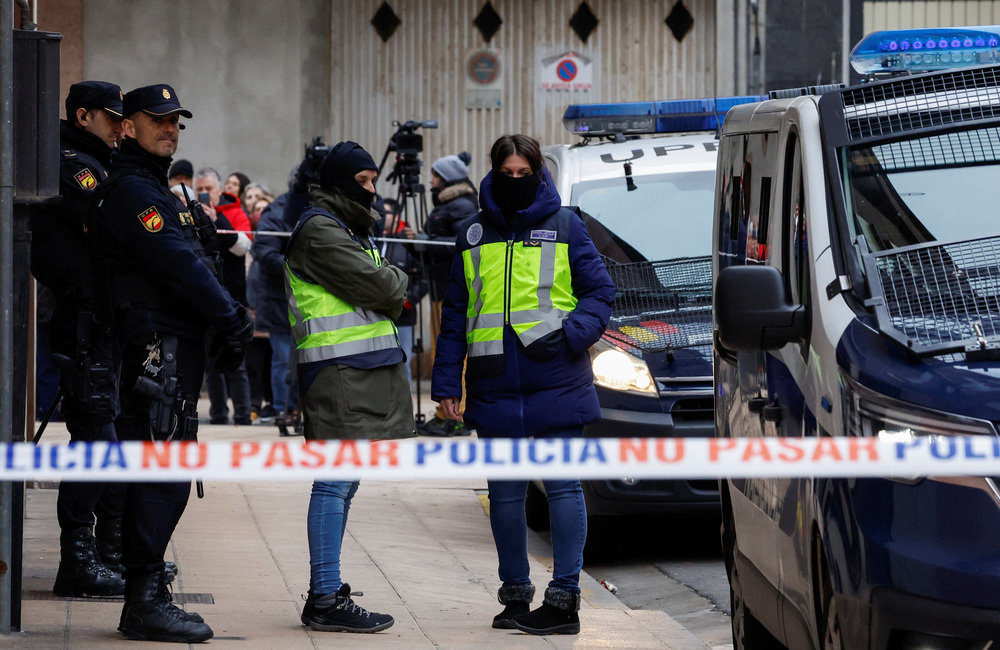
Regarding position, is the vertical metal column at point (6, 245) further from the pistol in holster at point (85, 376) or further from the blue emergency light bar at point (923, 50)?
the blue emergency light bar at point (923, 50)

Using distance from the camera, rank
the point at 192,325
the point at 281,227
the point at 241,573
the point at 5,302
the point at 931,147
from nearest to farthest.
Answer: the point at 931,147, the point at 5,302, the point at 192,325, the point at 241,573, the point at 281,227

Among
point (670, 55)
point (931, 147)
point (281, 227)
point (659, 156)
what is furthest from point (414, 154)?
point (931, 147)

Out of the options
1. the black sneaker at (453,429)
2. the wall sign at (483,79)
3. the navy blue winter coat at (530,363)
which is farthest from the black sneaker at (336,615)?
the wall sign at (483,79)

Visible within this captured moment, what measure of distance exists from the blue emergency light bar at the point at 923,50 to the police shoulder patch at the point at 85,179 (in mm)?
3002

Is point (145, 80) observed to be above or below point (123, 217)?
above

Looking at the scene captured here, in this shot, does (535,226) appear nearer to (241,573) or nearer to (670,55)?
(241,573)

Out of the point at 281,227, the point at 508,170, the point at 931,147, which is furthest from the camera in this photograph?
the point at 281,227

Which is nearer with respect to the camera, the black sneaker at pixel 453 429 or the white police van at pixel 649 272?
the white police van at pixel 649 272

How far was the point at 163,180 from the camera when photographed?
5465mm

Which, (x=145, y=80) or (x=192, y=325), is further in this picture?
(x=145, y=80)

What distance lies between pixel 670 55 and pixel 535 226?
37.8 ft

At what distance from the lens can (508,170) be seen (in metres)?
5.88

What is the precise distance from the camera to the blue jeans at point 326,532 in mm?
5656

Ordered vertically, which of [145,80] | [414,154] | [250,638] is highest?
[145,80]
